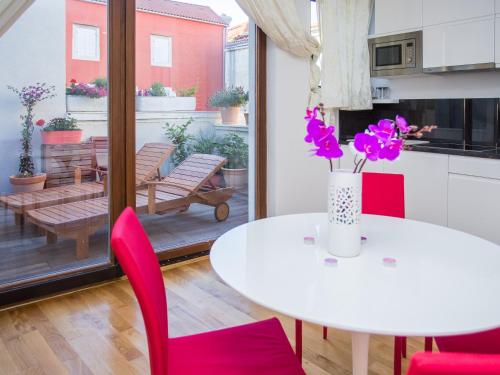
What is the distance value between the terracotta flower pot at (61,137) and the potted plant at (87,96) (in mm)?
146

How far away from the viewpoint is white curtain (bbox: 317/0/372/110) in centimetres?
394

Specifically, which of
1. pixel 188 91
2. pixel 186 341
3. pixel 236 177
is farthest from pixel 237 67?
pixel 186 341

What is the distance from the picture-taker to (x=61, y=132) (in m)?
2.93

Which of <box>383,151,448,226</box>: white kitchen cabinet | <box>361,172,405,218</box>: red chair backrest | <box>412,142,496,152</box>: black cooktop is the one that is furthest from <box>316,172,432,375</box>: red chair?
<box>412,142,496,152</box>: black cooktop

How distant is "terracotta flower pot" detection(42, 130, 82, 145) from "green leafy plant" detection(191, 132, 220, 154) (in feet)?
2.94

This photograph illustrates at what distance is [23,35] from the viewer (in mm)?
2701

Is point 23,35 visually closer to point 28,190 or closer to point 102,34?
point 102,34

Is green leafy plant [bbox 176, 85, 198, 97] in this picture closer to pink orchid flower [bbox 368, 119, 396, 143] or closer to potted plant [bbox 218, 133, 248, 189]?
potted plant [bbox 218, 133, 248, 189]

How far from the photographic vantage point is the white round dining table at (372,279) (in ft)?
3.48

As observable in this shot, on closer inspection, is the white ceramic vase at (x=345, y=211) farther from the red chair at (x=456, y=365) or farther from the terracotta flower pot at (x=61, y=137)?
the terracotta flower pot at (x=61, y=137)

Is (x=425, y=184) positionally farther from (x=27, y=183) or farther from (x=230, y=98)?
(x=27, y=183)

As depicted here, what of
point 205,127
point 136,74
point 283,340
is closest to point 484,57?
point 205,127

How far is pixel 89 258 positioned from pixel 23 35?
1.46m

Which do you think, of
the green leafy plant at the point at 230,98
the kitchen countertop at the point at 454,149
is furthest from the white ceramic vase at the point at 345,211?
the green leafy plant at the point at 230,98
